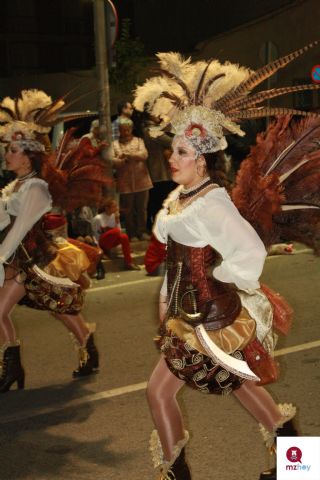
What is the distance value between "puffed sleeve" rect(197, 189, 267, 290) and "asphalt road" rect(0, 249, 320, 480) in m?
1.17

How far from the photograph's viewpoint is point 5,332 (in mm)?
5723

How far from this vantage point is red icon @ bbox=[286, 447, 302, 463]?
129 inches

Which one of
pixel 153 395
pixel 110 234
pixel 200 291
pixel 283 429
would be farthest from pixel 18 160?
pixel 110 234

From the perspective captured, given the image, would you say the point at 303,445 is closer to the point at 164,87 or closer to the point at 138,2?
the point at 164,87

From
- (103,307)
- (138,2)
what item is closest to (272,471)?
(103,307)

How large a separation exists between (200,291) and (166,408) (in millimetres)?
553

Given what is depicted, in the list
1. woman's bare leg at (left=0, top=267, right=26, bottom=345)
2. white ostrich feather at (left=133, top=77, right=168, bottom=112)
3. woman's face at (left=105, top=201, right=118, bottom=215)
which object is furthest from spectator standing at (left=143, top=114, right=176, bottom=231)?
white ostrich feather at (left=133, top=77, right=168, bottom=112)

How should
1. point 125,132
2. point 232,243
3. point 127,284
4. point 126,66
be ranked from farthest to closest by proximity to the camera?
point 126,66
point 125,132
point 127,284
point 232,243

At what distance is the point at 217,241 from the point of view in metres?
3.83

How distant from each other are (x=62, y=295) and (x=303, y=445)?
2.85 metres

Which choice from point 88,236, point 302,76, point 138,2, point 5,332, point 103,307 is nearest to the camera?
point 5,332

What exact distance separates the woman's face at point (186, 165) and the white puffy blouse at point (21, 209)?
1.65 meters

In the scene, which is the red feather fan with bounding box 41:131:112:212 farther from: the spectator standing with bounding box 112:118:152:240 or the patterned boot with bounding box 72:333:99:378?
the spectator standing with bounding box 112:118:152:240

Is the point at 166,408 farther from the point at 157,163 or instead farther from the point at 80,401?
the point at 157,163
